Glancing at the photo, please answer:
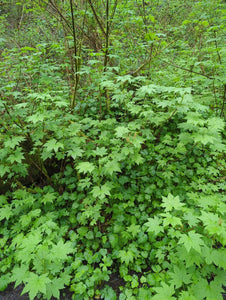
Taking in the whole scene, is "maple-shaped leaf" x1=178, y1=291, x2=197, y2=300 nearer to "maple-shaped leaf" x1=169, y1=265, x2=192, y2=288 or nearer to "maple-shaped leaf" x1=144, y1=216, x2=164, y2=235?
"maple-shaped leaf" x1=169, y1=265, x2=192, y2=288

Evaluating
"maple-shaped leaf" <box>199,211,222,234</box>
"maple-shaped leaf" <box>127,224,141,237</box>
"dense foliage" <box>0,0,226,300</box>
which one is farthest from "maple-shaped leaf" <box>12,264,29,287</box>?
"maple-shaped leaf" <box>199,211,222,234</box>

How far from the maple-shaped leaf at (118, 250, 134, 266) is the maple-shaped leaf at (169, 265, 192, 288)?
1.83 ft

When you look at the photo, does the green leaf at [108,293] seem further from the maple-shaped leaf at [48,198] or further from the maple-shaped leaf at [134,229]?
the maple-shaped leaf at [48,198]

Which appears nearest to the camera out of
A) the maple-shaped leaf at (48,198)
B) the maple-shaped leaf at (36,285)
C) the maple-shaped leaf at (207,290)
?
the maple-shaped leaf at (36,285)

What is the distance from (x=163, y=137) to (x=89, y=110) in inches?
69.1

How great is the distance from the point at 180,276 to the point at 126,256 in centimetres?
70

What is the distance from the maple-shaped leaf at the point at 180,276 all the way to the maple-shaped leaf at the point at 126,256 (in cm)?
56

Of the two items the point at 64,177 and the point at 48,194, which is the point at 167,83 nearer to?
the point at 64,177

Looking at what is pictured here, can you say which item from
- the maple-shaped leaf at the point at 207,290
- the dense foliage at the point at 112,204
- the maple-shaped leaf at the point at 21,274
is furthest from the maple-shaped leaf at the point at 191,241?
the maple-shaped leaf at the point at 21,274

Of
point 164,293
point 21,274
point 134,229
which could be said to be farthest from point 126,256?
point 21,274

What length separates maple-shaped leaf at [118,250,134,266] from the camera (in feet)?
7.58

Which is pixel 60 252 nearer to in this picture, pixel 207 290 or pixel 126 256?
pixel 126 256

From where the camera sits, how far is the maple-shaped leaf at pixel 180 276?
1926 mm

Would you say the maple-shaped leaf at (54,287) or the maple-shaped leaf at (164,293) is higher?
the maple-shaped leaf at (54,287)
